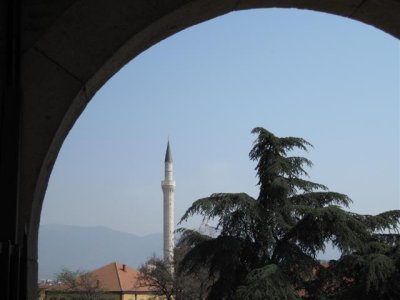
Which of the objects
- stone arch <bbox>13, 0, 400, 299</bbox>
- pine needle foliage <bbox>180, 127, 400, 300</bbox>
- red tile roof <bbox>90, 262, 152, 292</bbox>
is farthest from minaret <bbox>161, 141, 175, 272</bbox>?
stone arch <bbox>13, 0, 400, 299</bbox>

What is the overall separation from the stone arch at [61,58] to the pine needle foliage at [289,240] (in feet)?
47.8

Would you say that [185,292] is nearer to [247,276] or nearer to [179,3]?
[247,276]

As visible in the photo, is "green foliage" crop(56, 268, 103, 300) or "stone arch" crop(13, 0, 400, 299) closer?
"stone arch" crop(13, 0, 400, 299)

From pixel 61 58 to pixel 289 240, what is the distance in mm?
16797

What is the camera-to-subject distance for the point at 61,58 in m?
2.34

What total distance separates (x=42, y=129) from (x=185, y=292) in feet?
124

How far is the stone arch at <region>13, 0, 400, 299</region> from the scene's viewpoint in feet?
7.48

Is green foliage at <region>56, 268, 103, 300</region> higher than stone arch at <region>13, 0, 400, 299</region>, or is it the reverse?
stone arch at <region>13, 0, 400, 299</region>

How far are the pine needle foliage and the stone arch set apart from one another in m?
14.6

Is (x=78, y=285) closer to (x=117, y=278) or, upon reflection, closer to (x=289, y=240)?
(x=117, y=278)

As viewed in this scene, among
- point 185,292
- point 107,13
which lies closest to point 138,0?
point 107,13

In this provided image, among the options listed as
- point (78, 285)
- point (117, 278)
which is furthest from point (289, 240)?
point (117, 278)

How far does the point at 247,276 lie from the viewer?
16969 mm

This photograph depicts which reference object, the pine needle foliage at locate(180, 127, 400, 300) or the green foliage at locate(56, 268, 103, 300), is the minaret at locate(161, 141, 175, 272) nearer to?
the green foliage at locate(56, 268, 103, 300)
